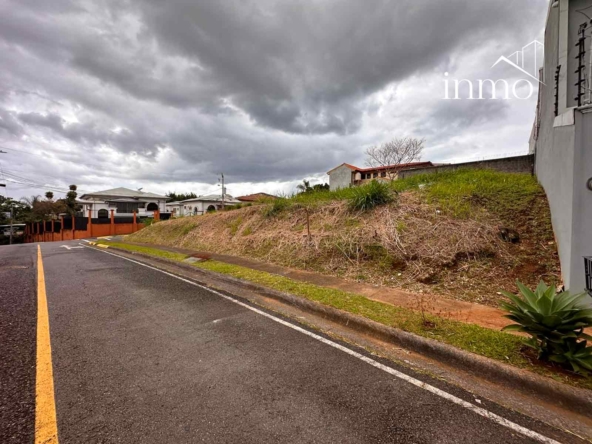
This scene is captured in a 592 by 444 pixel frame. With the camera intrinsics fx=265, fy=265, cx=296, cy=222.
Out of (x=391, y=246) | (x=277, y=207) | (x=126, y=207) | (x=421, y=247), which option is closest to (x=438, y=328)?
(x=421, y=247)

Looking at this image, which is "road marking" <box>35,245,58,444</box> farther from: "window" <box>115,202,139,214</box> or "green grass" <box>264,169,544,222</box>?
"window" <box>115,202,139,214</box>

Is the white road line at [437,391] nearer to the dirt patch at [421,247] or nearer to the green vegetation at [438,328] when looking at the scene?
the green vegetation at [438,328]

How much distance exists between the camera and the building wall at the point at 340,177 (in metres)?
37.1

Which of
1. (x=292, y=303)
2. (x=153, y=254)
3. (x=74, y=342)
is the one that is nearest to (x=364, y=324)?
(x=292, y=303)

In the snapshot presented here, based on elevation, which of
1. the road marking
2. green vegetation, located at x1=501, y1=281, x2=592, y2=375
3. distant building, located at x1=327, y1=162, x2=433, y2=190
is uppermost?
Result: distant building, located at x1=327, y1=162, x2=433, y2=190

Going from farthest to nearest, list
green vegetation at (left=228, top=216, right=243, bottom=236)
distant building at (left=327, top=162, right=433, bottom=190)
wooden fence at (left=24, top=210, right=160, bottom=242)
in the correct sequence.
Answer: distant building at (left=327, top=162, right=433, bottom=190)
wooden fence at (left=24, top=210, right=160, bottom=242)
green vegetation at (left=228, top=216, right=243, bottom=236)

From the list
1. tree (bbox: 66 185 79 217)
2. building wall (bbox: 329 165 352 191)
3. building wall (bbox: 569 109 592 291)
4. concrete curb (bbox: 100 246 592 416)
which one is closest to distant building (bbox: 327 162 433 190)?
building wall (bbox: 329 165 352 191)

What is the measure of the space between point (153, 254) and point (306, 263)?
7.00 m

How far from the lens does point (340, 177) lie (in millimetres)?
38625

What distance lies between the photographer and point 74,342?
3330 millimetres

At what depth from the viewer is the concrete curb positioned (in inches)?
89.0

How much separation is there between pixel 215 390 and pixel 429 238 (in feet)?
20.3

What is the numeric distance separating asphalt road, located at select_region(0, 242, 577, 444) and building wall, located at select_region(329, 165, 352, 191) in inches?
1358

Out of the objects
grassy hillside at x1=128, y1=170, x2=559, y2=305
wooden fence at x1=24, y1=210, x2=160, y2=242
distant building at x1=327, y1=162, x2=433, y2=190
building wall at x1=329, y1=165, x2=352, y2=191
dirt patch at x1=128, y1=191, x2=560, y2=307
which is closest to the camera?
dirt patch at x1=128, y1=191, x2=560, y2=307
